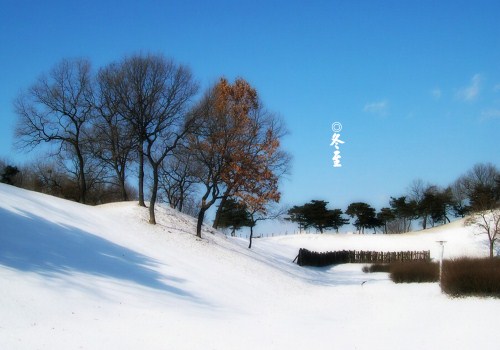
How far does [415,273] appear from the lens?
29.6 metres

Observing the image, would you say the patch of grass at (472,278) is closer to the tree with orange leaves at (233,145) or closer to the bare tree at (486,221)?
the tree with orange leaves at (233,145)

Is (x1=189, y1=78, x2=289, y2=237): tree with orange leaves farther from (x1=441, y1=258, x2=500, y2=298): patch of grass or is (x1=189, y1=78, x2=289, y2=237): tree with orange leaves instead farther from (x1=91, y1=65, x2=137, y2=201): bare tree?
(x1=441, y1=258, x2=500, y2=298): patch of grass

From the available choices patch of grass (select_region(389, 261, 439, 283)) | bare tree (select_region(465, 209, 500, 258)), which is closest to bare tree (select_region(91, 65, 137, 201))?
patch of grass (select_region(389, 261, 439, 283))

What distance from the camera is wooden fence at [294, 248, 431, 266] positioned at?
49.0m

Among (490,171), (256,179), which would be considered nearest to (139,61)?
(256,179)

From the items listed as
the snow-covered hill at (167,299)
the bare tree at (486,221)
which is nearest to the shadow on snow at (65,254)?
the snow-covered hill at (167,299)

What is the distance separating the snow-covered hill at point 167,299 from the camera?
11.9 metres

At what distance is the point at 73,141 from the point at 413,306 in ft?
86.2

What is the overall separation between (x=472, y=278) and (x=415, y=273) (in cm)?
973

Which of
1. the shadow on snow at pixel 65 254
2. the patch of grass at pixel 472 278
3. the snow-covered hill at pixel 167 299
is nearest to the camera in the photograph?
the snow-covered hill at pixel 167 299

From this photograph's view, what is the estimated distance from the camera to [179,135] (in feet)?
105

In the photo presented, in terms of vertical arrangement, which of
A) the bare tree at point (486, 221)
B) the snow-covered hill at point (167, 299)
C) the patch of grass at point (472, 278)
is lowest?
the snow-covered hill at point (167, 299)

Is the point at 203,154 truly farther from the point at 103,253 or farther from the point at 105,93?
the point at 103,253

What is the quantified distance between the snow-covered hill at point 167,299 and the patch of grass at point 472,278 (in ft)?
2.46
